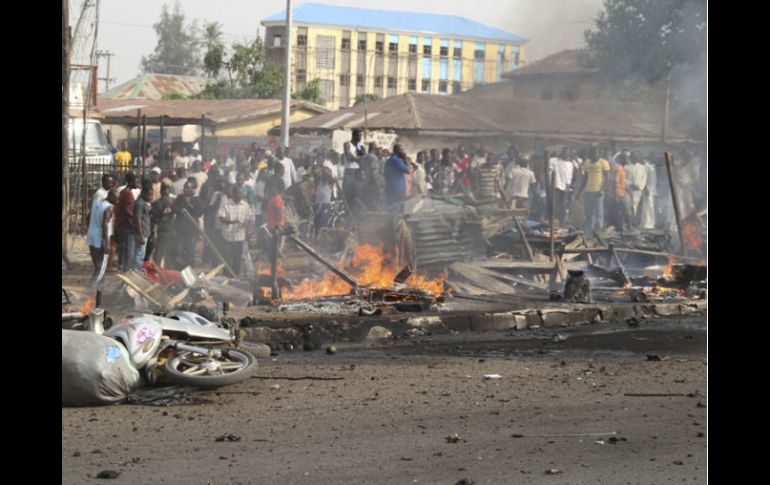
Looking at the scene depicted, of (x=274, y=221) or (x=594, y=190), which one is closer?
(x=274, y=221)

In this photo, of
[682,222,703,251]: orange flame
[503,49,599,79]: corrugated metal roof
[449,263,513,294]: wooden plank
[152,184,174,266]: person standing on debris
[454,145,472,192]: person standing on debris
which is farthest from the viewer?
[503,49,599,79]: corrugated metal roof

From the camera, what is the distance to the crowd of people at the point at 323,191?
45.5 ft

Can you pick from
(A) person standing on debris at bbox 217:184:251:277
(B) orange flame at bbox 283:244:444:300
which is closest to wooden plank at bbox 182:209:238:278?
(A) person standing on debris at bbox 217:184:251:277

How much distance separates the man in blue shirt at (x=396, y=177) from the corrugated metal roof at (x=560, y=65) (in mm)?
6639

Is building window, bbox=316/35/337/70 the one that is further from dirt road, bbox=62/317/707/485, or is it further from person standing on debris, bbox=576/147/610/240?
dirt road, bbox=62/317/707/485

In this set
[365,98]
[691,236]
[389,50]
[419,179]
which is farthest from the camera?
[365,98]

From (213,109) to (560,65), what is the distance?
10.4 m

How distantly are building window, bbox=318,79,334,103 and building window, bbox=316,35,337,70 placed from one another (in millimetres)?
2778

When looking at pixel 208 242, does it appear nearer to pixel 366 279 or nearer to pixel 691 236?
pixel 366 279

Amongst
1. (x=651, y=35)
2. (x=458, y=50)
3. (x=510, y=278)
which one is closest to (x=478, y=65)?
(x=458, y=50)

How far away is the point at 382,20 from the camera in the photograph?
1634 centimetres

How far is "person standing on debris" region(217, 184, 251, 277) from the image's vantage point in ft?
48.2

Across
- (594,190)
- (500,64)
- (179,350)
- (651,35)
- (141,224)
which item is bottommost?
(179,350)

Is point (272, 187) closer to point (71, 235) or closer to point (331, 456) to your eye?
point (71, 235)
